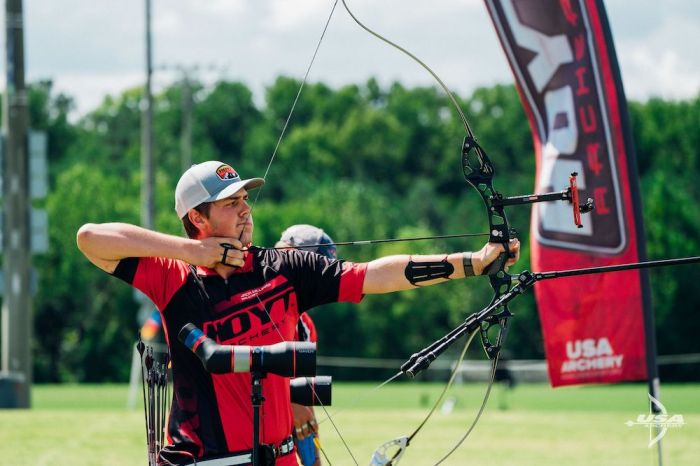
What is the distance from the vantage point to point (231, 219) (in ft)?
15.5

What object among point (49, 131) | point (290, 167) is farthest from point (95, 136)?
point (290, 167)

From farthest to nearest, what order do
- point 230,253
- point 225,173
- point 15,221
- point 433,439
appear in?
point 15,221
point 433,439
point 225,173
point 230,253

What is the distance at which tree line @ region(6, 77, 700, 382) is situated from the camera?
55.4 m

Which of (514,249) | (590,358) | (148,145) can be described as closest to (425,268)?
(514,249)

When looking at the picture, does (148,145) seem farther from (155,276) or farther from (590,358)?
(155,276)

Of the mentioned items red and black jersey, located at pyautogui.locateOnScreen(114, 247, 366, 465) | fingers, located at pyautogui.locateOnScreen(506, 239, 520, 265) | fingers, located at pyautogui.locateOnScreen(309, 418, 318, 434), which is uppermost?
fingers, located at pyautogui.locateOnScreen(506, 239, 520, 265)

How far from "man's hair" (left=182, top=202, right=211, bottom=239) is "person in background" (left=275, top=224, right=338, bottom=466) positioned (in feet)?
2.93

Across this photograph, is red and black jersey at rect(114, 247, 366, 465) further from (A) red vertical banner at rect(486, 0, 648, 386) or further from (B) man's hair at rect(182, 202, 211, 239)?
(A) red vertical banner at rect(486, 0, 648, 386)

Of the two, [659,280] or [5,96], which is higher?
[5,96]

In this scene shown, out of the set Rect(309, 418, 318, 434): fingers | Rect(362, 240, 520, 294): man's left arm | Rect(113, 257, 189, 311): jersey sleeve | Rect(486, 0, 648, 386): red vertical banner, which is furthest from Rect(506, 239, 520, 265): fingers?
Rect(486, 0, 648, 386): red vertical banner

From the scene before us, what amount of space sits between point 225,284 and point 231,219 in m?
0.25

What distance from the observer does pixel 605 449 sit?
42.4 ft

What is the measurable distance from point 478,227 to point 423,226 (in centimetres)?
438

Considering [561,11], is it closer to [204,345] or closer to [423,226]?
[204,345]
